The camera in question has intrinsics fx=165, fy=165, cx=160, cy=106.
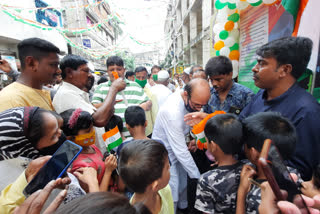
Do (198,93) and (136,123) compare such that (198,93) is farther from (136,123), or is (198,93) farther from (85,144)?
(85,144)

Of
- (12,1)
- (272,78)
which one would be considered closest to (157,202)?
(272,78)

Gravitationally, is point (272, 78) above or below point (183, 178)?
above

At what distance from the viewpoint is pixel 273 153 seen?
2.11ft

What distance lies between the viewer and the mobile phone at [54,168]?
0.87 m

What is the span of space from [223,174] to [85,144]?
1.17 metres

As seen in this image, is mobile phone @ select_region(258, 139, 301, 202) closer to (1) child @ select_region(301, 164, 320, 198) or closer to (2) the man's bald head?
(1) child @ select_region(301, 164, 320, 198)

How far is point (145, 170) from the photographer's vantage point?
1.03 meters

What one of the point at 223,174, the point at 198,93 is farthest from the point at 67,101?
the point at 223,174

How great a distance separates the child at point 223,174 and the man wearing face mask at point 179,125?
58 centimetres

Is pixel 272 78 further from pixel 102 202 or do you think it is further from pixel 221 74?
pixel 102 202

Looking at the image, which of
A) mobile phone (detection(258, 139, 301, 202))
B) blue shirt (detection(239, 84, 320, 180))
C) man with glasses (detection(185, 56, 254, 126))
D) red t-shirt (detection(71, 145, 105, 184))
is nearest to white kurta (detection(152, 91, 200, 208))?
man with glasses (detection(185, 56, 254, 126))

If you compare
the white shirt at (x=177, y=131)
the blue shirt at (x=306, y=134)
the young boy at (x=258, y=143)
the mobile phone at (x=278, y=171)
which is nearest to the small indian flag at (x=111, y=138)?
the white shirt at (x=177, y=131)

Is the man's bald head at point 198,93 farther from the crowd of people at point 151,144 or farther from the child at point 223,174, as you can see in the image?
the child at point 223,174

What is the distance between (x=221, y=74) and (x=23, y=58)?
224 cm
